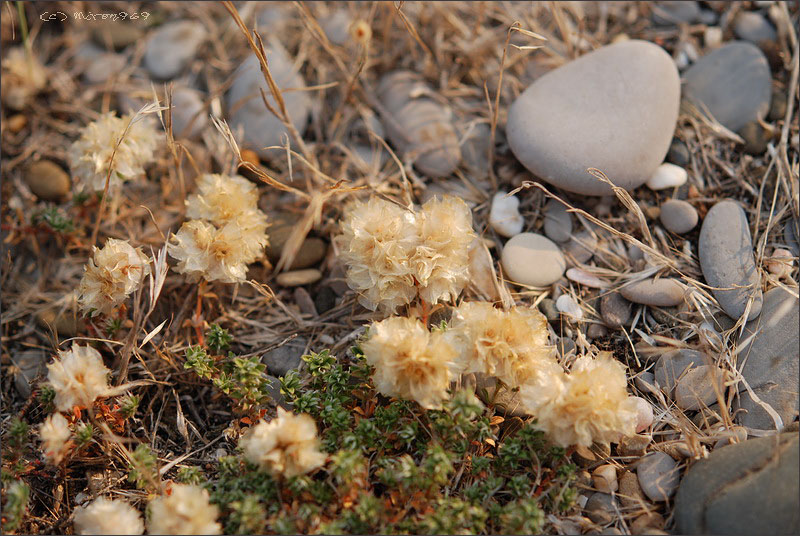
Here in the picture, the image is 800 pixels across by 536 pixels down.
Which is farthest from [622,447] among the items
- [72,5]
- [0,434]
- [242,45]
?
[72,5]

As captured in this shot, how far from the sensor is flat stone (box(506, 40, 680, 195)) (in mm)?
2912

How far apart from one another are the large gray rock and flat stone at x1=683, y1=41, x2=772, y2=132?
1163 millimetres

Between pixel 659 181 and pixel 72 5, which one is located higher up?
pixel 72 5

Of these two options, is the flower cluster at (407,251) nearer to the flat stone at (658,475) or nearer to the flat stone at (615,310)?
the flat stone at (615,310)

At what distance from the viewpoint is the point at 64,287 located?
3.23 m

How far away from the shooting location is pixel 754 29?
349cm

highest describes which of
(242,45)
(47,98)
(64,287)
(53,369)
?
(242,45)

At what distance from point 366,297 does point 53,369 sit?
1.28m

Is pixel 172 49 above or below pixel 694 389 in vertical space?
above

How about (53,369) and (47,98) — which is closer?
(53,369)

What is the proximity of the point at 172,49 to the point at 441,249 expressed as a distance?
270cm

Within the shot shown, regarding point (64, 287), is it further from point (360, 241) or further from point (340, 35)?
point (340, 35)

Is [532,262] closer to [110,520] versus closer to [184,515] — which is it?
[184,515]

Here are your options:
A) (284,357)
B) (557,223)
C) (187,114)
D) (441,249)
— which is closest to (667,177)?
(557,223)
